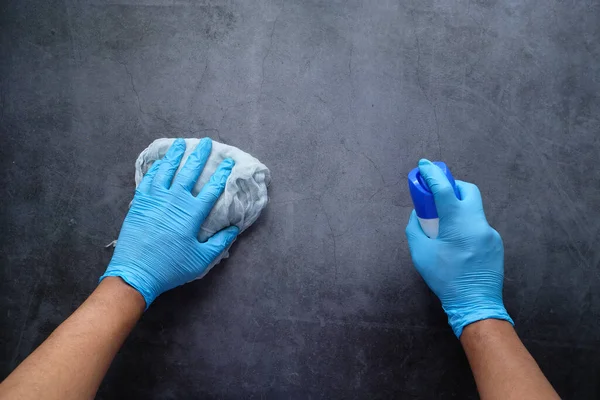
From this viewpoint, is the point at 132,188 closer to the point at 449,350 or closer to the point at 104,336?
the point at 104,336

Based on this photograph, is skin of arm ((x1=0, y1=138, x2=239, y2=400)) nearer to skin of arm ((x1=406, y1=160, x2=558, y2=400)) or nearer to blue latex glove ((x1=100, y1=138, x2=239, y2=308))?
blue latex glove ((x1=100, y1=138, x2=239, y2=308))

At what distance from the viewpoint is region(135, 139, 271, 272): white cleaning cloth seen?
1.86 metres

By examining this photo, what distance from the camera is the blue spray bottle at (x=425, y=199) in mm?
1699

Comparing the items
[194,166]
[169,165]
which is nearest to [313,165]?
[194,166]

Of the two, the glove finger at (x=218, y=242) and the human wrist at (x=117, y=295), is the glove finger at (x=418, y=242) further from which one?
A: the human wrist at (x=117, y=295)

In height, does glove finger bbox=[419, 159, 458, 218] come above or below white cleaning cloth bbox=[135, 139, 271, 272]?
above

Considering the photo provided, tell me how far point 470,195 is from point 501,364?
0.70m

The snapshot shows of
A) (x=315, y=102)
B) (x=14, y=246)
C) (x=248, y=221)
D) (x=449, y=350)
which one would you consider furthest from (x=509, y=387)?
(x=14, y=246)

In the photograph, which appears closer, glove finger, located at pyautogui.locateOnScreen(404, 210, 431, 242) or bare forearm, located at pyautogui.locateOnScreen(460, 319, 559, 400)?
bare forearm, located at pyautogui.locateOnScreen(460, 319, 559, 400)

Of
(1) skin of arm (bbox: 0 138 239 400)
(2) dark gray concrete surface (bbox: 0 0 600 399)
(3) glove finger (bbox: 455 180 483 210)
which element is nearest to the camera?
(1) skin of arm (bbox: 0 138 239 400)

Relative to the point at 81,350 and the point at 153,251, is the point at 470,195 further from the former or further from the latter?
the point at 81,350

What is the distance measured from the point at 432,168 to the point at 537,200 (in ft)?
2.56

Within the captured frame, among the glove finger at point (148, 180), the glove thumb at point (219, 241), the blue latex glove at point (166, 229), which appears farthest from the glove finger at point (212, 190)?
the glove finger at point (148, 180)

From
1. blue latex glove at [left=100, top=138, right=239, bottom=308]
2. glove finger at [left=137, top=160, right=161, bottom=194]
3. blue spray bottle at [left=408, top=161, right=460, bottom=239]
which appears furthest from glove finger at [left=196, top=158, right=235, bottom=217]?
blue spray bottle at [left=408, top=161, right=460, bottom=239]
